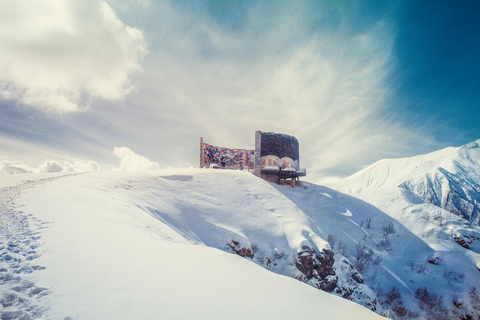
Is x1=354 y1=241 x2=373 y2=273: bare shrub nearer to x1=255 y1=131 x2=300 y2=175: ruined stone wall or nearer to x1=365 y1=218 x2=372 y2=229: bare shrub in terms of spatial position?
x1=365 y1=218 x2=372 y2=229: bare shrub

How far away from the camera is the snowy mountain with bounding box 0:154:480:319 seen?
74.4 inches

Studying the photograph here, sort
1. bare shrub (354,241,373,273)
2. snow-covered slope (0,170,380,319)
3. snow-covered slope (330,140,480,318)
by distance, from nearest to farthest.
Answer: snow-covered slope (0,170,380,319) → snow-covered slope (330,140,480,318) → bare shrub (354,241,373,273)

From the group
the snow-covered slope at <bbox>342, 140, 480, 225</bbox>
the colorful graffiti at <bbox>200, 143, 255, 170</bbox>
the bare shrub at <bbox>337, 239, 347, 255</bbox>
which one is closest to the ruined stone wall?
the colorful graffiti at <bbox>200, 143, 255, 170</bbox>

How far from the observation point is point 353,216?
52.0 ft

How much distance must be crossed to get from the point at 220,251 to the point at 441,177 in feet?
332

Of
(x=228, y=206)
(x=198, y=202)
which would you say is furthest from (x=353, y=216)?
(x=198, y=202)

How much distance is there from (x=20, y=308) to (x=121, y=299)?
2.33ft

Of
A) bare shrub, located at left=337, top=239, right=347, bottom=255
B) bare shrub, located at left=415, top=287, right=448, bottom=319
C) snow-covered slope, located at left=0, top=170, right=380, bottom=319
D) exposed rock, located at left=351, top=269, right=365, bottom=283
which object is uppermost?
snow-covered slope, located at left=0, top=170, right=380, bottom=319

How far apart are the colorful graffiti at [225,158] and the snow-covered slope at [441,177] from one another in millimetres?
A: 43008

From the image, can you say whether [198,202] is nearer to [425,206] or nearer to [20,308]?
[20,308]

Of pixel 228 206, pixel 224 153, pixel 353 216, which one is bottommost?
pixel 353 216

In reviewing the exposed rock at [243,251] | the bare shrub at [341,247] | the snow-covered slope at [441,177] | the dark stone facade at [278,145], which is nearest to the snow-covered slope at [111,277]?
the exposed rock at [243,251]

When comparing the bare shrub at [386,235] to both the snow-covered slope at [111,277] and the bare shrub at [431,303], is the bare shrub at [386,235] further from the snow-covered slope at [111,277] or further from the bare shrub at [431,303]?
the snow-covered slope at [111,277]

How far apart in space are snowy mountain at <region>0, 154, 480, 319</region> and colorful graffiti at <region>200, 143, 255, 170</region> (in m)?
5.40
